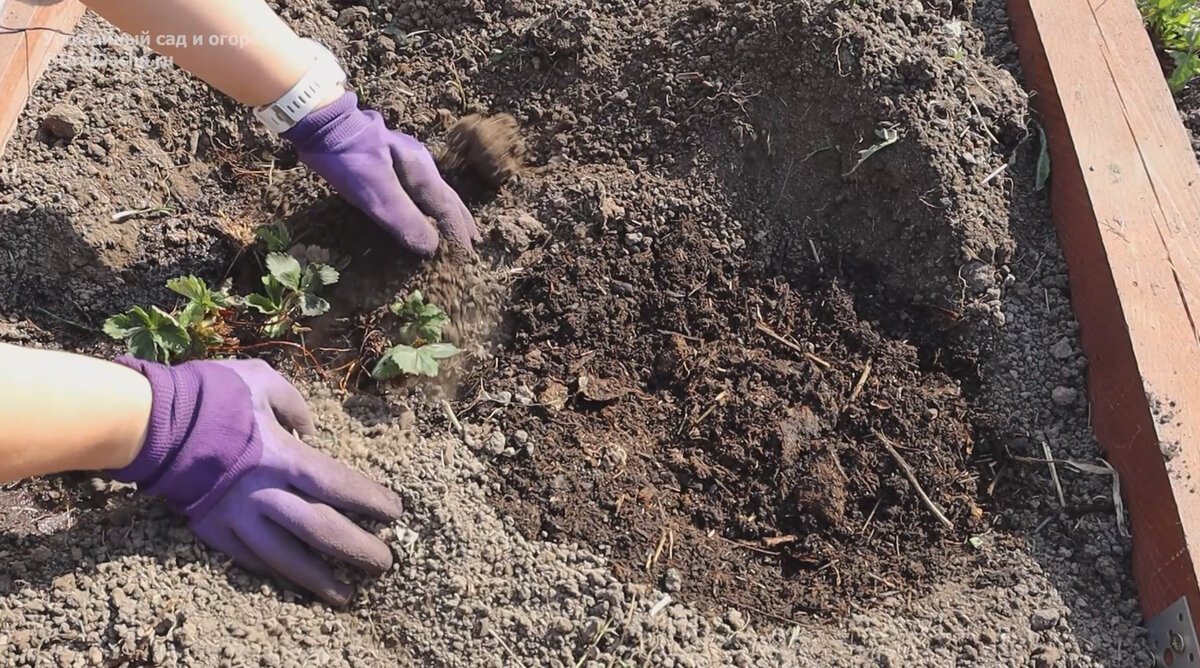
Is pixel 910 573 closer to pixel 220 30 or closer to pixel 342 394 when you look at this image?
pixel 342 394

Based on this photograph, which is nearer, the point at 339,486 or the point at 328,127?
the point at 339,486

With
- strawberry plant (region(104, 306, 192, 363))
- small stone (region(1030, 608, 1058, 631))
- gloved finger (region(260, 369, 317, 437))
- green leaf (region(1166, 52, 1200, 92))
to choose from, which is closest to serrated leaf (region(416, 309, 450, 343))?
gloved finger (region(260, 369, 317, 437))

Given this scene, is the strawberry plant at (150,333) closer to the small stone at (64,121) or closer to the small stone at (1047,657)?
the small stone at (64,121)

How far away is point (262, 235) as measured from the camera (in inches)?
81.7

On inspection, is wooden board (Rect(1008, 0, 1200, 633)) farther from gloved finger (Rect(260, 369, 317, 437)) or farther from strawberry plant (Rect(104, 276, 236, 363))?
strawberry plant (Rect(104, 276, 236, 363))

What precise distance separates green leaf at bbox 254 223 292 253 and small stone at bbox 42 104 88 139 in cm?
52

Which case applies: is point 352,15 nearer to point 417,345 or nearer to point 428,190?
point 428,190

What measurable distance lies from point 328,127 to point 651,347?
92 centimetres

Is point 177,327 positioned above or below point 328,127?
below

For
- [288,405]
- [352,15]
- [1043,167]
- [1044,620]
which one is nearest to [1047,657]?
[1044,620]

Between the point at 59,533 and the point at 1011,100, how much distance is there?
237cm

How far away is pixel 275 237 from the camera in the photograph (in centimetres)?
207

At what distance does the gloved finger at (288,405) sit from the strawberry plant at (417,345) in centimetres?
18

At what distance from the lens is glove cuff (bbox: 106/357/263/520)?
1636 mm
